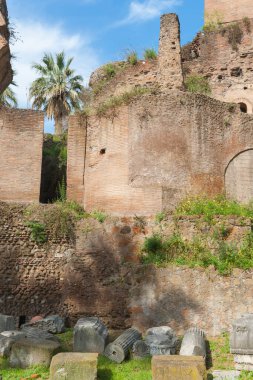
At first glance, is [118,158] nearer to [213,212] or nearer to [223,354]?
[213,212]

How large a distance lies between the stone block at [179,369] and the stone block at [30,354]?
239 centimetres

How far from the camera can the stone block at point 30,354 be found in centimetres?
872

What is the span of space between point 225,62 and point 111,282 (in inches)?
440

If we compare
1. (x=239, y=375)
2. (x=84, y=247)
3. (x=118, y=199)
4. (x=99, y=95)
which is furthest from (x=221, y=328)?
(x=99, y=95)

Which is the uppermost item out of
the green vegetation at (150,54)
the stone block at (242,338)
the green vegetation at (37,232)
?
the green vegetation at (150,54)

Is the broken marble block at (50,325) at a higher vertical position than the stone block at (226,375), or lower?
higher

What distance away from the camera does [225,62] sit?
758 inches

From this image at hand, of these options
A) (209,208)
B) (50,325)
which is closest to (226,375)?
(50,325)

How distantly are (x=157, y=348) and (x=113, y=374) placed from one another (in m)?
1.38

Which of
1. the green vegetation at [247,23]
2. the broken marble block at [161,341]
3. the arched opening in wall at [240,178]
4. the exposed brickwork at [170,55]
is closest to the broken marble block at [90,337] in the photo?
the broken marble block at [161,341]

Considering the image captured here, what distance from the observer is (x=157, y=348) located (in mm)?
9492

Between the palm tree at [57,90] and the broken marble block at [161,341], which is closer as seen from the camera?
the broken marble block at [161,341]

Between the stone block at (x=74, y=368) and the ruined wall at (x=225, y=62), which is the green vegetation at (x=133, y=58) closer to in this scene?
the ruined wall at (x=225, y=62)

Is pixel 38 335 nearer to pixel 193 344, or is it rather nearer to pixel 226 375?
pixel 193 344
